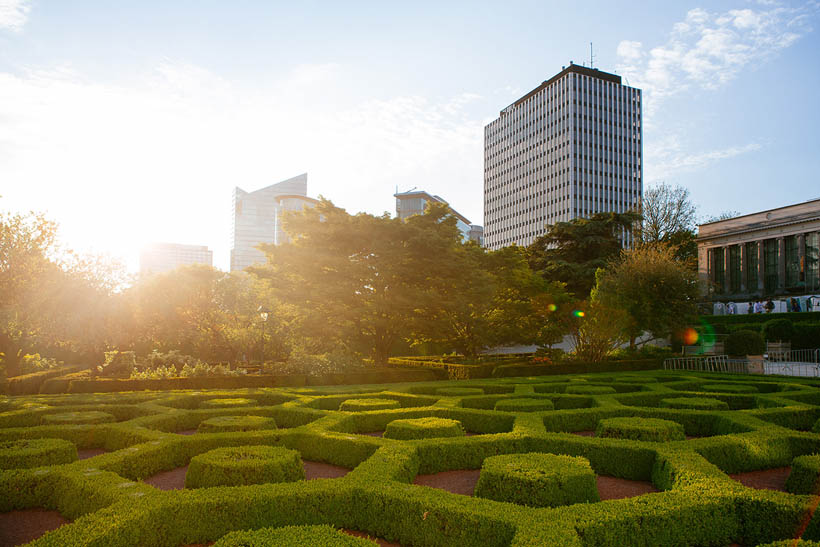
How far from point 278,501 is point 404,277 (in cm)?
1878

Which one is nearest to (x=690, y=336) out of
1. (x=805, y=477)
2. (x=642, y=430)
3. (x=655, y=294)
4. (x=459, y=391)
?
(x=655, y=294)

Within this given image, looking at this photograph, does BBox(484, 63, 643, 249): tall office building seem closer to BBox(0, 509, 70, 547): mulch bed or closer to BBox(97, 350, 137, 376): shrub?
BBox(97, 350, 137, 376): shrub

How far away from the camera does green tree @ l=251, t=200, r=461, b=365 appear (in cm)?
2225

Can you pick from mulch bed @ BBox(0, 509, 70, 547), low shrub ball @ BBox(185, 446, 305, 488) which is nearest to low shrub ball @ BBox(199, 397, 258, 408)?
low shrub ball @ BBox(185, 446, 305, 488)

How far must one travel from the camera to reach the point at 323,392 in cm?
1325

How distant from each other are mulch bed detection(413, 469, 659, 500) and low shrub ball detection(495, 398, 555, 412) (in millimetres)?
3188

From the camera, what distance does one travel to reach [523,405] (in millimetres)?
Result: 10352

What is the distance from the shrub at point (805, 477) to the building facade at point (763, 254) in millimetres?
43173

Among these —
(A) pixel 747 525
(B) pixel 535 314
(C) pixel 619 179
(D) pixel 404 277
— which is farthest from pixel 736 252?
(C) pixel 619 179

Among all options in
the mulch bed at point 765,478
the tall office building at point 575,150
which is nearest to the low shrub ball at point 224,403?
the mulch bed at point 765,478

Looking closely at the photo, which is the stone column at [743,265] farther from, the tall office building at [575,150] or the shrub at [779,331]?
the tall office building at [575,150]

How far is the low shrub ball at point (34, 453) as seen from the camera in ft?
21.7

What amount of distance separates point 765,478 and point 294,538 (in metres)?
6.18

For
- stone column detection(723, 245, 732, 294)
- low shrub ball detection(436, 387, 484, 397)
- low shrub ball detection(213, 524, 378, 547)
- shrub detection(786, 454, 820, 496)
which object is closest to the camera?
low shrub ball detection(213, 524, 378, 547)
